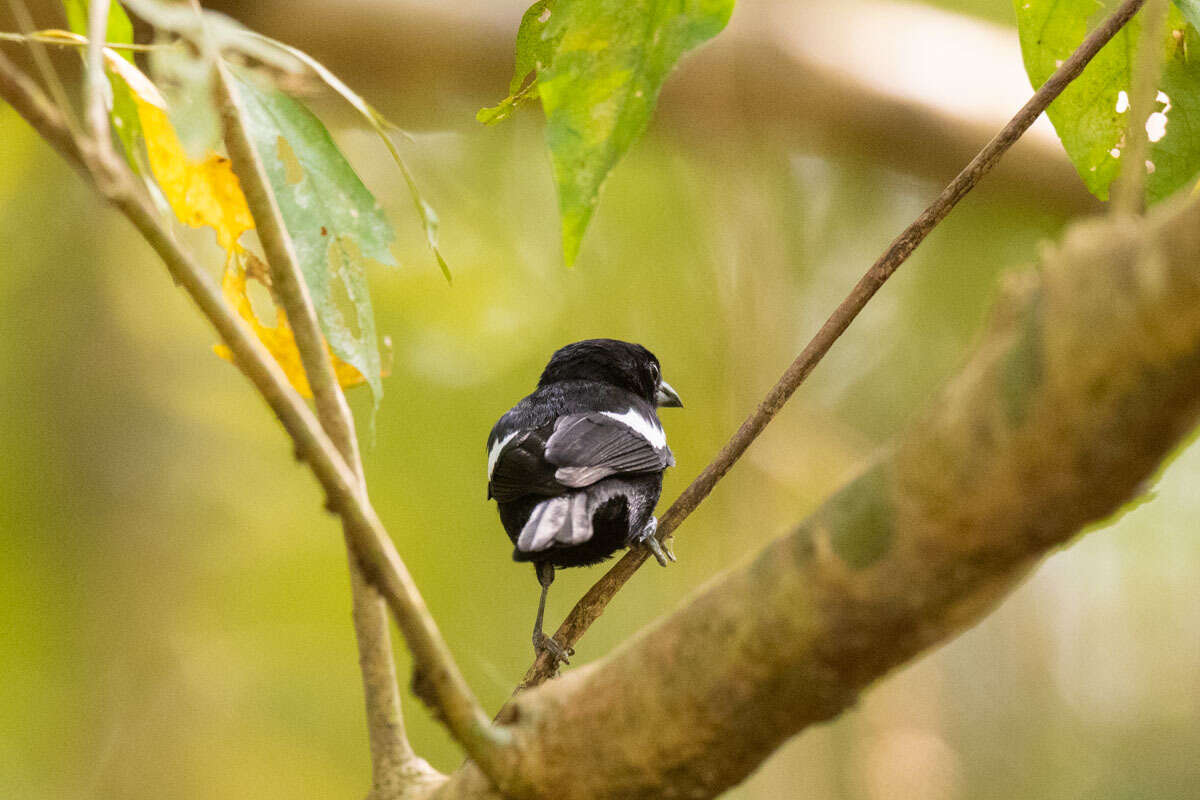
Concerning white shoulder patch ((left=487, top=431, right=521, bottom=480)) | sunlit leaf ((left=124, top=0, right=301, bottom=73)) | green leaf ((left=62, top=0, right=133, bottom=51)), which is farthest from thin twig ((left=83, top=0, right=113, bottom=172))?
white shoulder patch ((left=487, top=431, right=521, bottom=480))

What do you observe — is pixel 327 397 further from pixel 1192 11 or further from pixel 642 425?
pixel 642 425

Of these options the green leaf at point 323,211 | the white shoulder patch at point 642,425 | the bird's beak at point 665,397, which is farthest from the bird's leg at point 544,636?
the bird's beak at point 665,397

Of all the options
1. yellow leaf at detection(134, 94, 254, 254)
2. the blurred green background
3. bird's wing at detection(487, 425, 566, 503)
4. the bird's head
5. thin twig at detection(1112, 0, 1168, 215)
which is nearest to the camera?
thin twig at detection(1112, 0, 1168, 215)

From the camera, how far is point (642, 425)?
12.7 feet

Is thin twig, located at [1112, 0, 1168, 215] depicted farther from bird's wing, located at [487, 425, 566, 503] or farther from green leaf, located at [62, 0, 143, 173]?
bird's wing, located at [487, 425, 566, 503]

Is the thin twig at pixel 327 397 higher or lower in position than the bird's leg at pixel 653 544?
higher

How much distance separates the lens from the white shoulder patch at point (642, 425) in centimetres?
372

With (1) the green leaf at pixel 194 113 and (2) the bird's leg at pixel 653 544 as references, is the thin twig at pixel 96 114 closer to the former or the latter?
(1) the green leaf at pixel 194 113

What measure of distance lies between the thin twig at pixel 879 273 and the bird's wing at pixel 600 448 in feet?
3.18

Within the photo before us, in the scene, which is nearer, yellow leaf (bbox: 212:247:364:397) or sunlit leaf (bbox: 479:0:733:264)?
sunlit leaf (bbox: 479:0:733:264)

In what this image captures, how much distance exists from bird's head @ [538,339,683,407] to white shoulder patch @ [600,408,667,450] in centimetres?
35

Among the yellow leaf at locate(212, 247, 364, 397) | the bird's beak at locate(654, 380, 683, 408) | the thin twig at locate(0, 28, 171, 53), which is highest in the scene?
the thin twig at locate(0, 28, 171, 53)

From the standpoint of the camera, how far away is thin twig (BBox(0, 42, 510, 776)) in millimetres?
1262

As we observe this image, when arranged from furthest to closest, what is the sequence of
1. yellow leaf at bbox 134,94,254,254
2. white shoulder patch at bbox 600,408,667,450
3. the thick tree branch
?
white shoulder patch at bbox 600,408,667,450
yellow leaf at bbox 134,94,254,254
the thick tree branch
